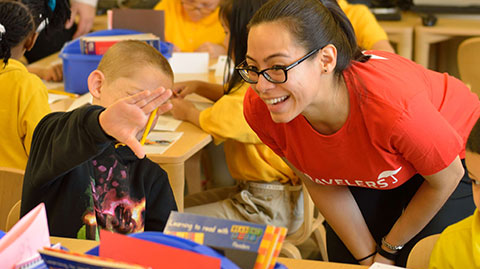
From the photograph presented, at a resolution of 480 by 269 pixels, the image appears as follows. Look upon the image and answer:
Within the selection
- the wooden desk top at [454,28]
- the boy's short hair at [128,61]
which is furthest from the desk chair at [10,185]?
the wooden desk top at [454,28]

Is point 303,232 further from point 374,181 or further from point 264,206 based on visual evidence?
point 374,181

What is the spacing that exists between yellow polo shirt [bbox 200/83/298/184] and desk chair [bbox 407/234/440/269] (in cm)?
88

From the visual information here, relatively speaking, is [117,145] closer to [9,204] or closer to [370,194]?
[9,204]

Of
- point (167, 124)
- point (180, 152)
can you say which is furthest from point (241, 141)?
point (167, 124)

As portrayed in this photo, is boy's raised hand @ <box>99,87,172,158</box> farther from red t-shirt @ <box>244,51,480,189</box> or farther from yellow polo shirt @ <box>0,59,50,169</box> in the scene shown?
yellow polo shirt @ <box>0,59,50,169</box>

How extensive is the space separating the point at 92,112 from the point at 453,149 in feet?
2.69

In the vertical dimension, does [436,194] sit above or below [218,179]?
above

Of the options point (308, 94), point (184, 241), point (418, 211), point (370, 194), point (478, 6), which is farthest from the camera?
point (478, 6)

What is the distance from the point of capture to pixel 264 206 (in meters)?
2.19

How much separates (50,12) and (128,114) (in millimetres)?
1242

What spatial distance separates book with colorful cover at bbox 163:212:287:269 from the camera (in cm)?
83

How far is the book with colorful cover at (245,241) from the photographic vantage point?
0.83 metres

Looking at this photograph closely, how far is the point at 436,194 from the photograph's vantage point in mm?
1567

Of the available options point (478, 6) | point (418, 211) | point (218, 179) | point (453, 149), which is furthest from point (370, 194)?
point (478, 6)
